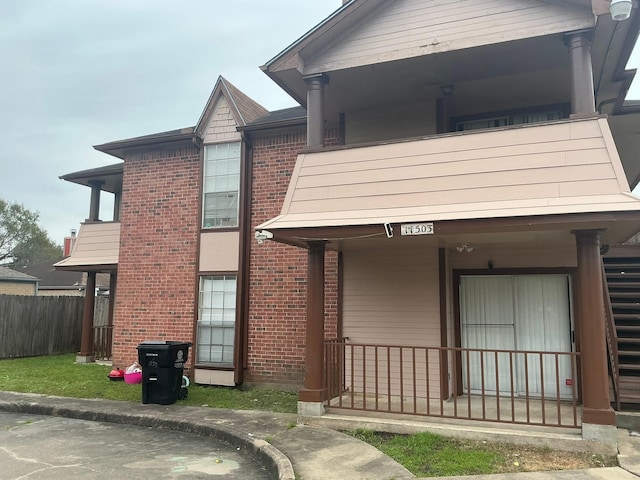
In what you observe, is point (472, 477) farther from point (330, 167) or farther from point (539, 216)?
point (330, 167)

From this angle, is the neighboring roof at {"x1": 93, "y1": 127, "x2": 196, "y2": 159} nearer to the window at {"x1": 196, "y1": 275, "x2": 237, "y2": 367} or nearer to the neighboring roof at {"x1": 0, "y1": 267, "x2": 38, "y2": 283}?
the window at {"x1": 196, "y1": 275, "x2": 237, "y2": 367}

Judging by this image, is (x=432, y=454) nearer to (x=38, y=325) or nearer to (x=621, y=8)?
(x=621, y=8)

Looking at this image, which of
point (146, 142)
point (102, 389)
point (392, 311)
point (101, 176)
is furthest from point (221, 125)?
point (102, 389)

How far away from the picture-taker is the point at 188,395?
9219mm

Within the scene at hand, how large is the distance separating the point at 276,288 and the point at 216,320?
148 cm

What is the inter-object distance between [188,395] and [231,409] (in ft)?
4.60

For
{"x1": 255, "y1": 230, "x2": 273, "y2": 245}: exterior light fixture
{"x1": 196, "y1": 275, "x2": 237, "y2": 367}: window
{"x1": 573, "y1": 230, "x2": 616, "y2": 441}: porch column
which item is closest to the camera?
{"x1": 573, "y1": 230, "x2": 616, "y2": 441}: porch column

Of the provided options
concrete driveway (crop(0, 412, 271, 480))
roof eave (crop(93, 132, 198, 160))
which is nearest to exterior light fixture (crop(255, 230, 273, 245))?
concrete driveway (crop(0, 412, 271, 480))

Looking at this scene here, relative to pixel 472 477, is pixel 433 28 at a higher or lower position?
higher

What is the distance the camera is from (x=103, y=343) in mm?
14398

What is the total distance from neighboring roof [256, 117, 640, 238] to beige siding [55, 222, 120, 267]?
723 centimetres

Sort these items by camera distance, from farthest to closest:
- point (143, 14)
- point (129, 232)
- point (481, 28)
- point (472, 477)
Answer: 1. point (143, 14)
2. point (129, 232)
3. point (481, 28)
4. point (472, 477)

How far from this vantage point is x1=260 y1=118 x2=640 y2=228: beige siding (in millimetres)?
6008

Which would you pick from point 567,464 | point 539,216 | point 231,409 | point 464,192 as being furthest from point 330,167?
point 567,464
